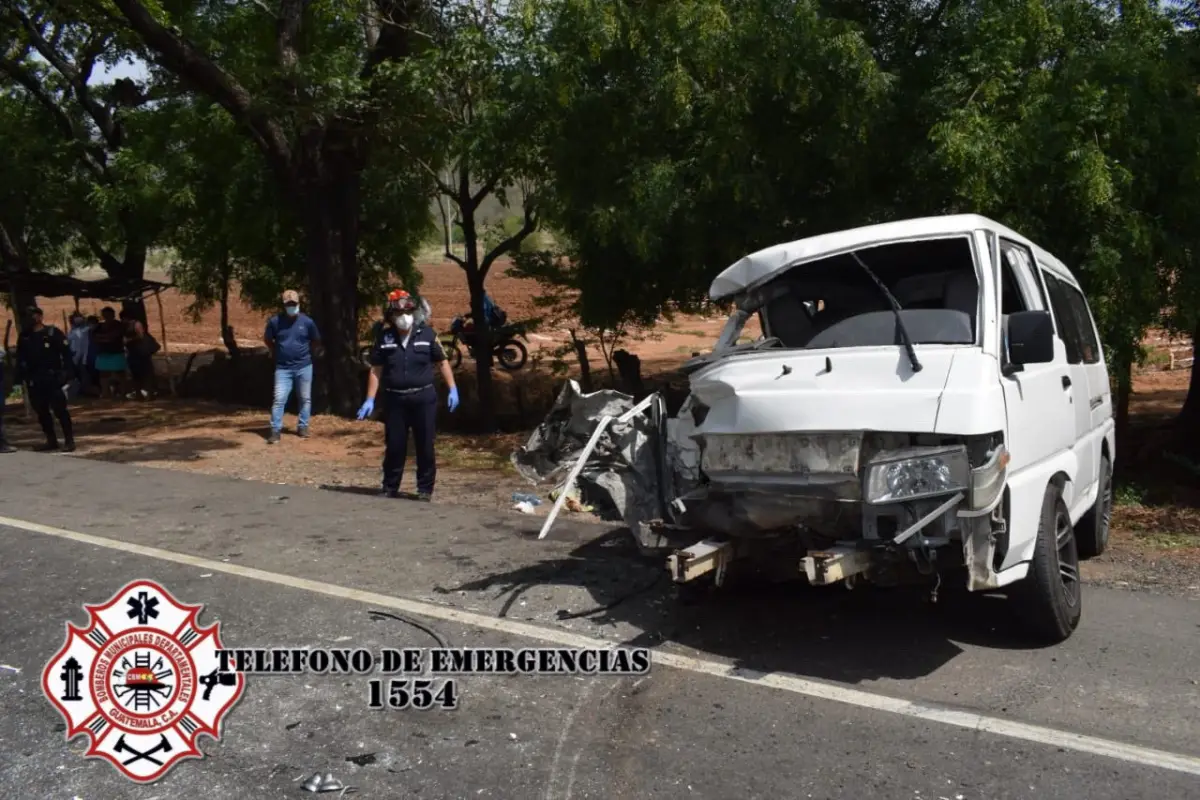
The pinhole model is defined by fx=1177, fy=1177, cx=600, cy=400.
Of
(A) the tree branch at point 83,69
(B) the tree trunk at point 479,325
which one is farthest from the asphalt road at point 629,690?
(A) the tree branch at point 83,69

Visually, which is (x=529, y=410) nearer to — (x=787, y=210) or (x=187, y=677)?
(x=787, y=210)

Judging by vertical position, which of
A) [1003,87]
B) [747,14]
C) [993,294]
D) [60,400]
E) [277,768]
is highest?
[747,14]

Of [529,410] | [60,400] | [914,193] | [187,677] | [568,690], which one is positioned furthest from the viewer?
[529,410]

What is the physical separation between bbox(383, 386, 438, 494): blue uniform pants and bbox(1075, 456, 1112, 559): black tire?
5119mm

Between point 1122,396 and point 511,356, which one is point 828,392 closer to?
point 1122,396

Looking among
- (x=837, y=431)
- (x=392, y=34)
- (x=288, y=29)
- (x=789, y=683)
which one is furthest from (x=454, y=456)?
(x=837, y=431)

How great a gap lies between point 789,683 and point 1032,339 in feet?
6.40

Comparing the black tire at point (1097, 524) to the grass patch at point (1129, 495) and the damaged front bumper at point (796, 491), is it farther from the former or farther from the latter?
the damaged front bumper at point (796, 491)

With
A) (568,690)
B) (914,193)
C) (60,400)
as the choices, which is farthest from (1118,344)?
(60,400)

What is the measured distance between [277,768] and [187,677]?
0.70 metres

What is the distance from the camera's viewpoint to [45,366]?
44.6ft

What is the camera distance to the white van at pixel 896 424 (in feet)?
16.7

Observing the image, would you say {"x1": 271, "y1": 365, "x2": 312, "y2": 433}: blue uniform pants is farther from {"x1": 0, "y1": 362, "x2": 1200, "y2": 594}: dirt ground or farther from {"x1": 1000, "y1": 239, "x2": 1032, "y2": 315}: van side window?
{"x1": 1000, "y1": 239, "x2": 1032, "y2": 315}: van side window

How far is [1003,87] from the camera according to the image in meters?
10.2
